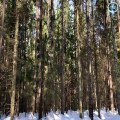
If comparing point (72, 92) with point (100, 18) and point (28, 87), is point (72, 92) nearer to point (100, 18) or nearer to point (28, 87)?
point (28, 87)

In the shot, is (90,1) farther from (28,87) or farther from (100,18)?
(28,87)

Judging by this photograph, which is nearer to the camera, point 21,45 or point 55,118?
point 55,118

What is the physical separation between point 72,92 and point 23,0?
2417 centimetres

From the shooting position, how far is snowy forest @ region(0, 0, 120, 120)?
64.5 ft

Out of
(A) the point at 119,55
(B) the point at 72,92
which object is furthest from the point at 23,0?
(B) the point at 72,92

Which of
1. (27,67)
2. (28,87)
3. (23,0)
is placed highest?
(23,0)

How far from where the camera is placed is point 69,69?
120 feet

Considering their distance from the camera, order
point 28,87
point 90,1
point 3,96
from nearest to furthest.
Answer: point 90,1, point 3,96, point 28,87

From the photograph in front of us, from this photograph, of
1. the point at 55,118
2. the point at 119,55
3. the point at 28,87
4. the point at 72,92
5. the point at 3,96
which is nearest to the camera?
the point at 55,118

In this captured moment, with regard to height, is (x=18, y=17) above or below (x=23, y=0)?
below

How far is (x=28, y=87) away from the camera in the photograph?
2997 cm

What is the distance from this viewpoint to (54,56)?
1099 inches

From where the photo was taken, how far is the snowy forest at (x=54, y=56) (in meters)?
19.7

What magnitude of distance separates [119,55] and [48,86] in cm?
961
